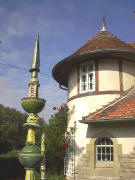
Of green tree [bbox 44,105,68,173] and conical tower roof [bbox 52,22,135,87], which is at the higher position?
conical tower roof [bbox 52,22,135,87]

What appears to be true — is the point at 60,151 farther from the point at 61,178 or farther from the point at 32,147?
the point at 32,147

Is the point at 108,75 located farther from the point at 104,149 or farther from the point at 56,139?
the point at 56,139

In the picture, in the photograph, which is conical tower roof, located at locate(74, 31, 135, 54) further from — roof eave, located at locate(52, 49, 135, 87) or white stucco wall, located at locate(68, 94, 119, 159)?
white stucco wall, located at locate(68, 94, 119, 159)

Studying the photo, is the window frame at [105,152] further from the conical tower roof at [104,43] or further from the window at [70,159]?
the conical tower roof at [104,43]

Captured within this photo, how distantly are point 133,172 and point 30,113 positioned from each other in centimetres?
494

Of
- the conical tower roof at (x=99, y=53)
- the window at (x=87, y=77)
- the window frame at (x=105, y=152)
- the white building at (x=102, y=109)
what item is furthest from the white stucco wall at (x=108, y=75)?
the window frame at (x=105, y=152)

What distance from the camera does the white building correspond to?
24.4ft

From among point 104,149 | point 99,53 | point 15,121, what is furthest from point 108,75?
point 15,121

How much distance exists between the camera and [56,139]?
1021 cm

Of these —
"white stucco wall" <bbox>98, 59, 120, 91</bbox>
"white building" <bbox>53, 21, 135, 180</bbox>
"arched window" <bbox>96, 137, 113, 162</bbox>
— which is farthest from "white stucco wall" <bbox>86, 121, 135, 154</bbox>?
"white stucco wall" <bbox>98, 59, 120, 91</bbox>

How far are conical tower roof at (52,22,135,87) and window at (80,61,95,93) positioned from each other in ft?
1.09

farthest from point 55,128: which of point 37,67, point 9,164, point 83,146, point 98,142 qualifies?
point 9,164

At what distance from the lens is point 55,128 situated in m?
10.8

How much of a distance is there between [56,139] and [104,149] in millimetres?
2825
